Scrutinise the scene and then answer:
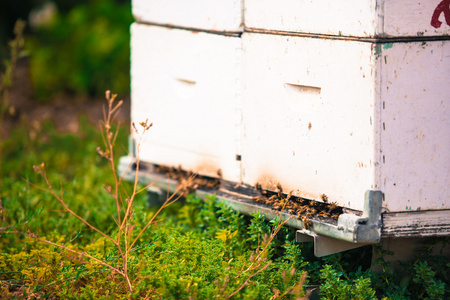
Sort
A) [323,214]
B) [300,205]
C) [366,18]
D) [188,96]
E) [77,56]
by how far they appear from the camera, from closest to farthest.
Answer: [366,18] → [323,214] → [300,205] → [188,96] → [77,56]

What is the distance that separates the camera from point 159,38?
142 inches

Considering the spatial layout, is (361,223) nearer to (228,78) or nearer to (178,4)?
(228,78)

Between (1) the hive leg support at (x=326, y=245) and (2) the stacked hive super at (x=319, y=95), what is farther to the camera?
(1) the hive leg support at (x=326, y=245)

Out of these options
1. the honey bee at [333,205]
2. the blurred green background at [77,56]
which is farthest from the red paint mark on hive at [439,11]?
the blurred green background at [77,56]

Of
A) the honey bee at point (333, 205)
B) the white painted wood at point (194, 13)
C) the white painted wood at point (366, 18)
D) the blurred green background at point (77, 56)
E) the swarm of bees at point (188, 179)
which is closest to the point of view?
the white painted wood at point (366, 18)

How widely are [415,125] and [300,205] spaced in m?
0.70

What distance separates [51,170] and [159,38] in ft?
6.56

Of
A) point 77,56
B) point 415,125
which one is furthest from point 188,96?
point 77,56

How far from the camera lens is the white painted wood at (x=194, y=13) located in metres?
3.10

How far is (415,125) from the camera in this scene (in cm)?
253

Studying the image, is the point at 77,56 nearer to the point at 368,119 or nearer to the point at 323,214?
the point at 323,214

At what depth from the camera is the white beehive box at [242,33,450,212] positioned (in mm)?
2477

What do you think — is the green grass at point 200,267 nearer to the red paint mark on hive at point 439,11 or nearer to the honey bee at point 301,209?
the honey bee at point 301,209

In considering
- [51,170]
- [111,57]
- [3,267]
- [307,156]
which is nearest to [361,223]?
[307,156]
